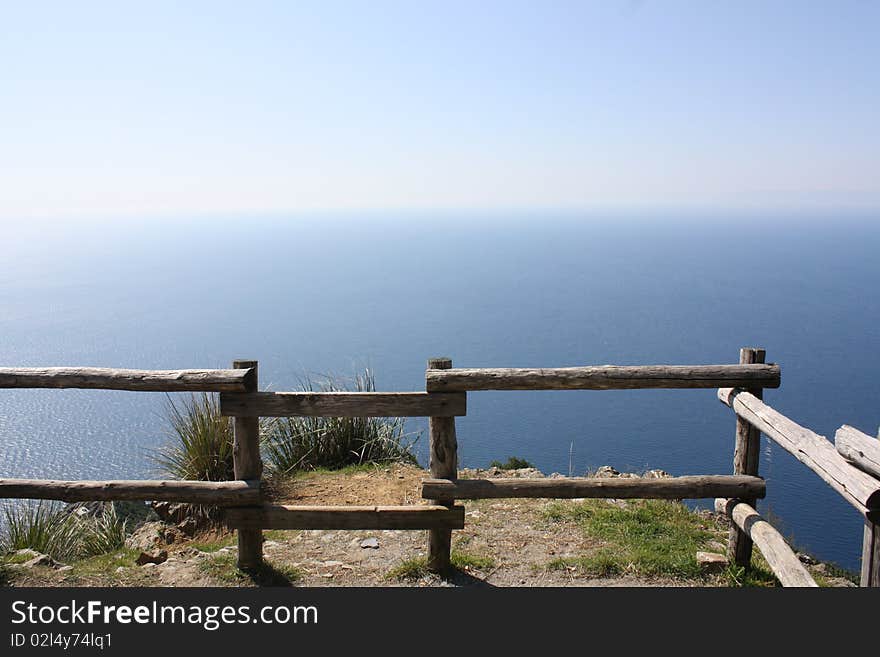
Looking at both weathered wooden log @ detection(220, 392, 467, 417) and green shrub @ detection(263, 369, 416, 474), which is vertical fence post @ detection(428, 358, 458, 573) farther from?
green shrub @ detection(263, 369, 416, 474)

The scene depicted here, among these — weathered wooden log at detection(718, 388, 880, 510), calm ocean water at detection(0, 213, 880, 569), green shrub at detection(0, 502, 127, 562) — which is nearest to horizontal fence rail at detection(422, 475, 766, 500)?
weathered wooden log at detection(718, 388, 880, 510)

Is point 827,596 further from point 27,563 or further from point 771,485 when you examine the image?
point 771,485

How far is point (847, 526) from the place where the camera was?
113ft

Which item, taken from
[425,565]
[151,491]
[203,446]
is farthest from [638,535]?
[203,446]

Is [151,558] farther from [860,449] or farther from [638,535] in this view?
[860,449]

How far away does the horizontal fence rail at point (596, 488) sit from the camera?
197 inches

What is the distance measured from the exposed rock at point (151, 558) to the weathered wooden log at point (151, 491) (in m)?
0.98

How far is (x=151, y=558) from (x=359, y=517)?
2.26 metres

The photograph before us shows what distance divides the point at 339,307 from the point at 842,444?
136 m

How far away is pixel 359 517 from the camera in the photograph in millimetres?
5000

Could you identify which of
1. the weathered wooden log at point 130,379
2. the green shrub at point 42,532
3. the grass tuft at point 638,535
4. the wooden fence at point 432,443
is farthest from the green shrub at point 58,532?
the grass tuft at point 638,535

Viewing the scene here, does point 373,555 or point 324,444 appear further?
point 324,444

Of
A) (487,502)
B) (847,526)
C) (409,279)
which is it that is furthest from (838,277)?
(487,502)

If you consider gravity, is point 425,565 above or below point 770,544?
below
